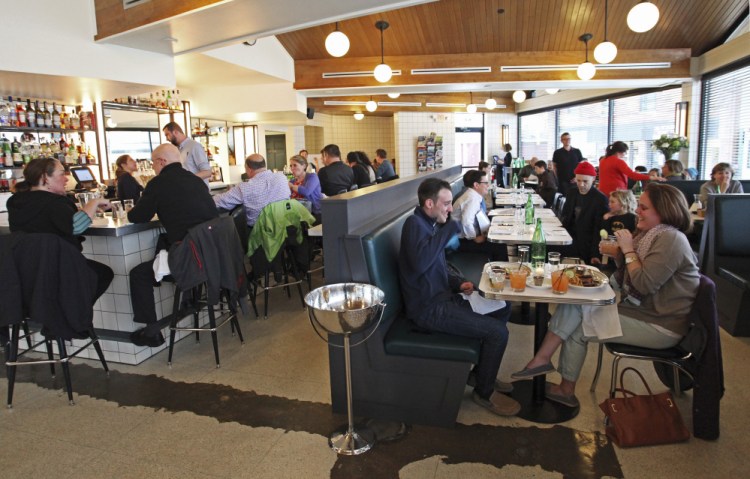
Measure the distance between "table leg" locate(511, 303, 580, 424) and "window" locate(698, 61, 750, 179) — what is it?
6460mm

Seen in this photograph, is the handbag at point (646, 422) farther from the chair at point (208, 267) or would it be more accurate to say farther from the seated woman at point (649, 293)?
the chair at point (208, 267)

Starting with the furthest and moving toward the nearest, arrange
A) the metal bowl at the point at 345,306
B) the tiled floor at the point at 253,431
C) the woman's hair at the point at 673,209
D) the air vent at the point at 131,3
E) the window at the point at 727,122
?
the window at the point at 727,122, the air vent at the point at 131,3, the woman's hair at the point at 673,209, the tiled floor at the point at 253,431, the metal bowl at the point at 345,306

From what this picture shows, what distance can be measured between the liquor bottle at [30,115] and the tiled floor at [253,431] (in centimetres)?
379

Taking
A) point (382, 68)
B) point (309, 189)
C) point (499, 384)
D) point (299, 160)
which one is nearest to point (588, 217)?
point (499, 384)

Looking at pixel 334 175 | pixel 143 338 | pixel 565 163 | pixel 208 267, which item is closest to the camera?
pixel 208 267

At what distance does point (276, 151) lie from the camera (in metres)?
13.9

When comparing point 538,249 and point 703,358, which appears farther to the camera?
point 538,249

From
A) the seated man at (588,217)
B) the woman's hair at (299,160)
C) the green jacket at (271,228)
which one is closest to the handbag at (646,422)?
the seated man at (588,217)

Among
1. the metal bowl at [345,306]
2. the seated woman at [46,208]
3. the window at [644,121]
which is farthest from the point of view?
the window at [644,121]

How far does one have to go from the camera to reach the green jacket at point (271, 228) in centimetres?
438

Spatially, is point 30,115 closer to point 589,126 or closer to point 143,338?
point 143,338

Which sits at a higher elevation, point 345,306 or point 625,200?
point 625,200

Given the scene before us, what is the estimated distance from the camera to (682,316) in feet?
8.37

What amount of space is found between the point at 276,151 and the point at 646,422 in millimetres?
12595
